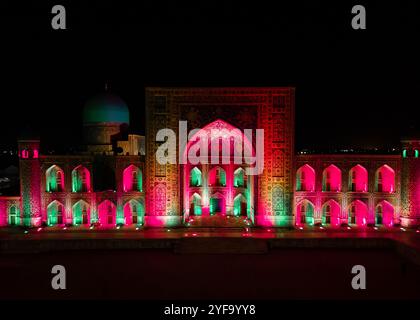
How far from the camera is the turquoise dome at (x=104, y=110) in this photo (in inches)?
798

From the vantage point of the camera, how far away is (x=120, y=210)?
17.8 metres

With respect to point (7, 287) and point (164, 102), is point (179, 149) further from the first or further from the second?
point (7, 287)

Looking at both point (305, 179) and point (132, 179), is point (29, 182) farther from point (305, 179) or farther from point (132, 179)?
point (305, 179)

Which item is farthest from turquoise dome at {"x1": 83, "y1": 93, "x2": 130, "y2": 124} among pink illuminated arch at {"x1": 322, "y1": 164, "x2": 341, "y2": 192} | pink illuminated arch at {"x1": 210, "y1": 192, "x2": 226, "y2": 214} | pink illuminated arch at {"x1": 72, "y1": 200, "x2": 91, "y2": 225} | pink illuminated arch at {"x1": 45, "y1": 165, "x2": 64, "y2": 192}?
pink illuminated arch at {"x1": 322, "y1": 164, "x2": 341, "y2": 192}

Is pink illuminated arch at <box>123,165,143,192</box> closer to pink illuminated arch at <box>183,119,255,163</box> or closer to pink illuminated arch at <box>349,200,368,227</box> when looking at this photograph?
pink illuminated arch at <box>183,119,255,163</box>

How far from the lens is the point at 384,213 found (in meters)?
17.7

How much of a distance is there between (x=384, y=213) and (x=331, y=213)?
2547mm

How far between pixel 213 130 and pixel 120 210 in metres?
6.09

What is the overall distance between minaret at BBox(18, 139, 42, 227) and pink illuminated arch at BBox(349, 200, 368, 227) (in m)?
15.4

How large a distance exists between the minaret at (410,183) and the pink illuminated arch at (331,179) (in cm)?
298

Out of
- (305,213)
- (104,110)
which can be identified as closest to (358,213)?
(305,213)

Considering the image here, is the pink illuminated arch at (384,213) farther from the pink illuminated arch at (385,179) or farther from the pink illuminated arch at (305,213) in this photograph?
the pink illuminated arch at (305,213)

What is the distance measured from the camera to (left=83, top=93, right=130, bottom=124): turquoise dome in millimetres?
20281
